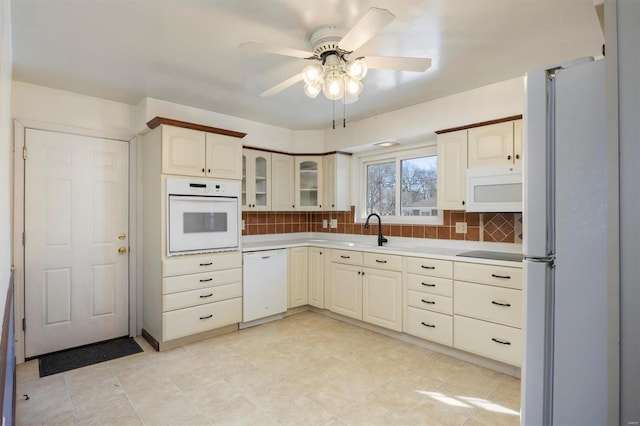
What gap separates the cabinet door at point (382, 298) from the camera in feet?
10.5

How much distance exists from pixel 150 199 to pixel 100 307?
1.16 meters

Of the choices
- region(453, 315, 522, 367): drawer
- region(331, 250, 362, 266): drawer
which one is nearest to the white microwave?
region(453, 315, 522, 367): drawer

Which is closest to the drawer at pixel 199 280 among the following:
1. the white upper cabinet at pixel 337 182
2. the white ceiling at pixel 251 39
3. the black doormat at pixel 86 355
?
the black doormat at pixel 86 355

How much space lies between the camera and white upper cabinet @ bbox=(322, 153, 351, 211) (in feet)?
13.9

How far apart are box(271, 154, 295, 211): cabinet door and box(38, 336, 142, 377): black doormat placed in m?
2.12

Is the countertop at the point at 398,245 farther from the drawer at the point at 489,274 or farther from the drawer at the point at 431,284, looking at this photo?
the drawer at the point at 431,284

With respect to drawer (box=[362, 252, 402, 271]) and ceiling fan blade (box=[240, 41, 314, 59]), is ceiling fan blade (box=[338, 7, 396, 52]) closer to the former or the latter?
ceiling fan blade (box=[240, 41, 314, 59])

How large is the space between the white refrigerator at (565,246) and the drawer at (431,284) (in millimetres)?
2006

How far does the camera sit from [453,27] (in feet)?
6.47

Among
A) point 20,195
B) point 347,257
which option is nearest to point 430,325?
point 347,257

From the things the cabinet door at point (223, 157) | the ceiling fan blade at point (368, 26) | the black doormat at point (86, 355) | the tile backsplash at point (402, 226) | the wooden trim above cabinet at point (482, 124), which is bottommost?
the black doormat at point (86, 355)

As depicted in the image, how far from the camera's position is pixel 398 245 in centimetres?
381

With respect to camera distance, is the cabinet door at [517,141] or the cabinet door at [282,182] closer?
the cabinet door at [517,141]

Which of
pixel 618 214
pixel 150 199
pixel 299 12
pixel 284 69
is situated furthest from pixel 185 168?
pixel 618 214
